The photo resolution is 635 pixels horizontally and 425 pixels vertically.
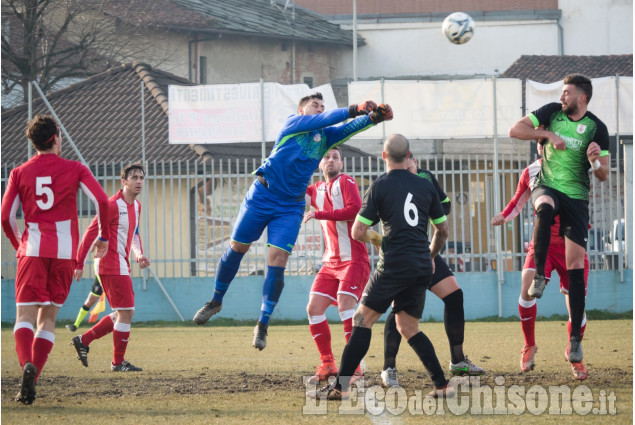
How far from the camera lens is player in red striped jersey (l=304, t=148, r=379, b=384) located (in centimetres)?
934

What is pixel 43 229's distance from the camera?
8.09 metres

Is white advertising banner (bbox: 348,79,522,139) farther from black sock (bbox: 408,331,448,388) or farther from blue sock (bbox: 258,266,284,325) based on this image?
black sock (bbox: 408,331,448,388)

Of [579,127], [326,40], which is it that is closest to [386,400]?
[579,127]

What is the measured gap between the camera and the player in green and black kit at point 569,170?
→ 8.85 meters

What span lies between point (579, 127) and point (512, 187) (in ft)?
30.5

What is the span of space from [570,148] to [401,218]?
7.64ft

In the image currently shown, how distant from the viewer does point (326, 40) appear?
44.0 m

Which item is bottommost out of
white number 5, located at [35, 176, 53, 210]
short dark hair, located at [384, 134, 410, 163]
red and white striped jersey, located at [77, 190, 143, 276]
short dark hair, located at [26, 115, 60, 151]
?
red and white striped jersey, located at [77, 190, 143, 276]

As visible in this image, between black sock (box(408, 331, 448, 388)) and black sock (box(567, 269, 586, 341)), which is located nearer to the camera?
black sock (box(408, 331, 448, 388))

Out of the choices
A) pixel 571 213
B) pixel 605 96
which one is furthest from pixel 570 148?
pixel 605 96

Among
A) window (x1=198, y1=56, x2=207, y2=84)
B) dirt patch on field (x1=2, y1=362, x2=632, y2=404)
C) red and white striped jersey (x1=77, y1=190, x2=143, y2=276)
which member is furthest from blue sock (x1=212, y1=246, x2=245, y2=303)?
window (x1=198, y1=56, x2=207, y2=84)

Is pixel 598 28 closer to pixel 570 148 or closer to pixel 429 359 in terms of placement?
pixel 570 148

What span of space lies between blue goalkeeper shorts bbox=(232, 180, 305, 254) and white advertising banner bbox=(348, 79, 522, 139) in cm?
932

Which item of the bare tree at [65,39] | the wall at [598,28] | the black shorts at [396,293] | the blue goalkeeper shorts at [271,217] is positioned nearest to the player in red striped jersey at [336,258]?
the blue goalkeeper shorts at [271,217]
